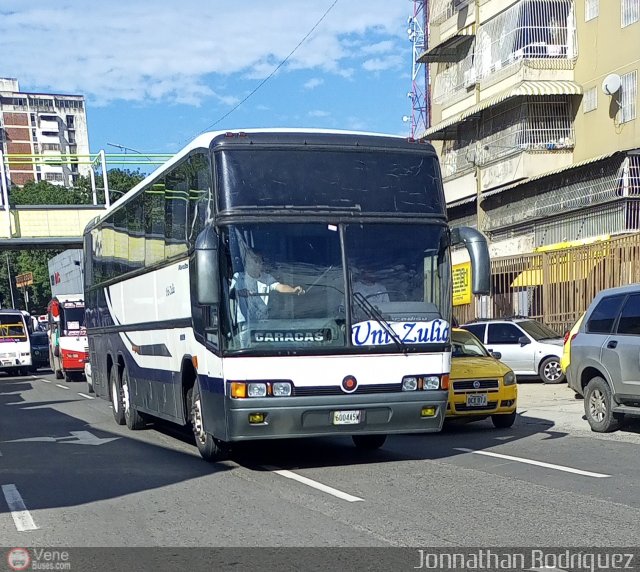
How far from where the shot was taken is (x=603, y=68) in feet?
102

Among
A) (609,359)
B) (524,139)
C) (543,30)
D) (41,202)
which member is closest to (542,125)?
(524,139)

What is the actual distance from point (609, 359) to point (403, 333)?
168 inches

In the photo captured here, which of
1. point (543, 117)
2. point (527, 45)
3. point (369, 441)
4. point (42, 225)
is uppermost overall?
point (527, 45)

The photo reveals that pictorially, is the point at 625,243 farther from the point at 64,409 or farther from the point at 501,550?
the point at 501,550

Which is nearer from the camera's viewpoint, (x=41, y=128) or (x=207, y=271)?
(x=207, y=271)

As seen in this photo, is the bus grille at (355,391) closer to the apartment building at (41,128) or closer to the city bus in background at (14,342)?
the city bus in background at (14,342)

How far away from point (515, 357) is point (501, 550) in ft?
55.0

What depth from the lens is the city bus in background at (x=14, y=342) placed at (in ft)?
122

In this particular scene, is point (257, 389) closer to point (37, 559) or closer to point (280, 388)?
point (280, 388)

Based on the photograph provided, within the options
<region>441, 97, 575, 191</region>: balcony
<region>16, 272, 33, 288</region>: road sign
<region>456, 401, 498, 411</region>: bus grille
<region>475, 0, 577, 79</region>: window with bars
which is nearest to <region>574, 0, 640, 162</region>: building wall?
<region>475, 0, 577, 79</region>: window with bars

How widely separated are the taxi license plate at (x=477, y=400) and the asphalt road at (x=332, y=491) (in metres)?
0.46

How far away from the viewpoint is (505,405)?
14.5 metres

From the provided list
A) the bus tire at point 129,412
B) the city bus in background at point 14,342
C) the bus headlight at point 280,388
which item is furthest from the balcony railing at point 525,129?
the bus headlight at point 280,388

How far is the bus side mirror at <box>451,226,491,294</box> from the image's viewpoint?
411 inches
